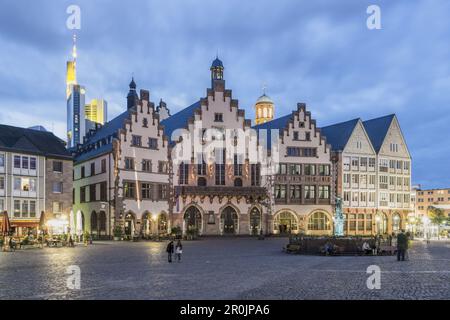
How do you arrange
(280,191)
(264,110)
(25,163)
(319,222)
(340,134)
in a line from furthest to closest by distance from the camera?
1. (264,110)
2. (340,134)
3. (319,222)
4. (280,191)
5. (25,163)

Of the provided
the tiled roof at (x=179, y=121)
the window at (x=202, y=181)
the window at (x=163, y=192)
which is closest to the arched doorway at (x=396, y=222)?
the window at (x=202, y=181)

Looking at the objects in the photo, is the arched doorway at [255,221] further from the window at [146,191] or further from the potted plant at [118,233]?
the potted plant at [118,233]

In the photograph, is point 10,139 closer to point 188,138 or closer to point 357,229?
point 188,138

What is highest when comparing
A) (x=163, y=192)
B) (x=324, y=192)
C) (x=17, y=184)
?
(x=17, y=184)

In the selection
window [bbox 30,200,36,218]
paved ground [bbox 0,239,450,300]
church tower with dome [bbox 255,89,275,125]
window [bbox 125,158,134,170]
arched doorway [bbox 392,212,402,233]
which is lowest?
arched doorway [bbox 392,212,402,233]

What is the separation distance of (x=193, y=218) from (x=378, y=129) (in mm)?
37283

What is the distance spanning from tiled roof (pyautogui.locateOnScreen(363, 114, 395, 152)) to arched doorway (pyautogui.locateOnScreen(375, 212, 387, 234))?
10.6 metres


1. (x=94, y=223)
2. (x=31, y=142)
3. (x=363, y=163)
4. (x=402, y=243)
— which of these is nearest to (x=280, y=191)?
(x=363, y=163)

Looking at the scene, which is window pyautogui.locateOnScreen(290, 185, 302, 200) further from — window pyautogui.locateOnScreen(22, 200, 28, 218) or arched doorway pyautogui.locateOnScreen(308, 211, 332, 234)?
window pyautogui.locateOnScreen(22, 200, 28, 218)

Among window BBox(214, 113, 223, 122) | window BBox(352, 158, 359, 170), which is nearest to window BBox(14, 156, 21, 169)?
window BBox(214, 113, 223, 122)

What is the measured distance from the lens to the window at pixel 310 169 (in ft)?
245

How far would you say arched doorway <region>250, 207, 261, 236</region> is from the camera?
7169 cm

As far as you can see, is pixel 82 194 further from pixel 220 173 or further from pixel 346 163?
pixel 346 163

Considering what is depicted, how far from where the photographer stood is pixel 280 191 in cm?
7356
